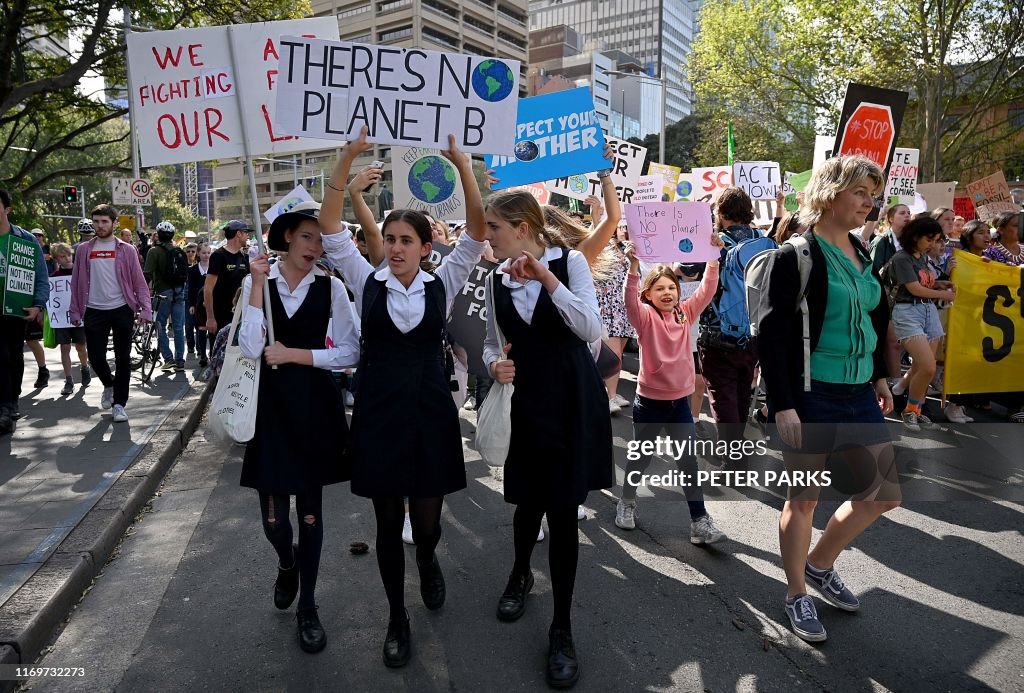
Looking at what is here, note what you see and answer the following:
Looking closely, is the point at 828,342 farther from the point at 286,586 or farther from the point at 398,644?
the point at 286,586

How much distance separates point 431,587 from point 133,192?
53.1 ft

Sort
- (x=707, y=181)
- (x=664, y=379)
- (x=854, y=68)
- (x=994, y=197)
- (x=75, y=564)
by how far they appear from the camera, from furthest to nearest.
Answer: (x=854, y=68) → (x=994, y=197) → (x=707, y=181) → (x=664, y=379) → (x=75, y=564)

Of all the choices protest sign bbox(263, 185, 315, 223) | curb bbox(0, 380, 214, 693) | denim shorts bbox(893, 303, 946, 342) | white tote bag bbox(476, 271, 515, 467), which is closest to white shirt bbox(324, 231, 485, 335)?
white tote bag bbox(476, 271, 515, 467)

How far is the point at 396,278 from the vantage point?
3.32 meters

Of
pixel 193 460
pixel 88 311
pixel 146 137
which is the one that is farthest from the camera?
pixel 88 311

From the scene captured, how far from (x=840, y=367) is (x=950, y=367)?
4528mm

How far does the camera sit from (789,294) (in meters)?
3.25

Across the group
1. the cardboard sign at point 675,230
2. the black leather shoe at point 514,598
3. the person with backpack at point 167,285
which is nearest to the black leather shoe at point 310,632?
the black leather shoe at point 514,598

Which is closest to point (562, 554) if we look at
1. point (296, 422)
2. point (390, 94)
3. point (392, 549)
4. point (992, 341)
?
point (392, 549)

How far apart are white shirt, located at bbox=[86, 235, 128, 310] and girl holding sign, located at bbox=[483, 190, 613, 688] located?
561 cm

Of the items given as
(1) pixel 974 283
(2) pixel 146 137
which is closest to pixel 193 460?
(2) pixel 146 137

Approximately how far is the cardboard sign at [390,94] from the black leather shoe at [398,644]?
2146 mm

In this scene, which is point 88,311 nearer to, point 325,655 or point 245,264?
point 245,264

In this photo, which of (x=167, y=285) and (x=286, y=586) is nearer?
(x=286, y=586)
